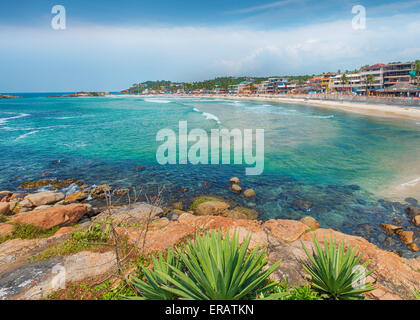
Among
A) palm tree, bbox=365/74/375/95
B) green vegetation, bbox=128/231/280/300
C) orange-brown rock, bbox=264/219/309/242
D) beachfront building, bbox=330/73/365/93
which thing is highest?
beachfront building, bbox=330/73/365/93

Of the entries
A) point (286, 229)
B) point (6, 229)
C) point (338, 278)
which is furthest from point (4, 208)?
point (338, 278)

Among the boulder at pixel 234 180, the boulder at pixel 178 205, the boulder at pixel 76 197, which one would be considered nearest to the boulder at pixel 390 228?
the boulder at pixel 234 180

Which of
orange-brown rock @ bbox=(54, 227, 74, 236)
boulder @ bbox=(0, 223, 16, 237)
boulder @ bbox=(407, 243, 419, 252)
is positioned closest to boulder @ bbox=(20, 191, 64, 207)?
boulder @ bbox=(0, 223, 16, 237)

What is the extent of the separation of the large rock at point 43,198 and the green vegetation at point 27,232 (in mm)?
4091

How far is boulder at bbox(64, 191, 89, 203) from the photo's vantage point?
12774 millimetres

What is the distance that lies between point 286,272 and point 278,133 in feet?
92.1

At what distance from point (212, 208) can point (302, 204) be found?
487 cm

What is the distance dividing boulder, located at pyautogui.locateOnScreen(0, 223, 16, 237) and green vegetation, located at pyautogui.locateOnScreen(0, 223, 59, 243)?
99 mm

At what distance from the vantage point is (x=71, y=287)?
4.77 meters

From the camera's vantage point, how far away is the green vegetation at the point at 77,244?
6.05 metres

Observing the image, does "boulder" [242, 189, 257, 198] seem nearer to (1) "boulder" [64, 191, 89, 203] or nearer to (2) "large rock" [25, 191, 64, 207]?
(1) "boulder" [64, 191, 89, 203]
